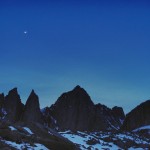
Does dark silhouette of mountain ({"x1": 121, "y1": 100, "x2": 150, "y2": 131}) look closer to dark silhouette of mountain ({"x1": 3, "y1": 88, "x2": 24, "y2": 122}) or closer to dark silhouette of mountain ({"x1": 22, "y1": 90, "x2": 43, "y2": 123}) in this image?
dark silhouette of mountain ({"x1": 22, "y1": 90, "x2": 43, "y2": 123})

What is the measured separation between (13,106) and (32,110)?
6590 mm

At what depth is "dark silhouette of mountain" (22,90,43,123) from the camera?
106800 mm

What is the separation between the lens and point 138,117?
100 m

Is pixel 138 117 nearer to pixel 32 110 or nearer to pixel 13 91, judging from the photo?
pixel 32 110

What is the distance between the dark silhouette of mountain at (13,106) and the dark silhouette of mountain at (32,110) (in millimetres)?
2367

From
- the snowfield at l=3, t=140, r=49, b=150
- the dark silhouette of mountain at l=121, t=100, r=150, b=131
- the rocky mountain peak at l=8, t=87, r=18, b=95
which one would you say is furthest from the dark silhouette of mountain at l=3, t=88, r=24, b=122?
the snowfield at l=3, t=140, r=49, b=150

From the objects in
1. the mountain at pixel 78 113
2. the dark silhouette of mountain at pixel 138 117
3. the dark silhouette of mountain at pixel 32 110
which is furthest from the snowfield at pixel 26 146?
the mountain at pixel 78 113

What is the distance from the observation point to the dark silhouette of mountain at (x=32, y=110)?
350 feet

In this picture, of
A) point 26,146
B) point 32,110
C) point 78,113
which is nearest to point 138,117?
point 78,113

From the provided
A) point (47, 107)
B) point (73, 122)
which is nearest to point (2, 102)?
point (47, 107)

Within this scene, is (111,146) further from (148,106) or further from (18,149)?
(148,106)

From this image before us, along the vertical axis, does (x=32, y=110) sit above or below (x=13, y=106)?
below

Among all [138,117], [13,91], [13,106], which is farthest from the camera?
[13,91]

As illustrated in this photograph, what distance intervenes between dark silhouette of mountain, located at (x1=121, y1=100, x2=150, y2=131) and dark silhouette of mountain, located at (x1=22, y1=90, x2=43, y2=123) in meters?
29.1
